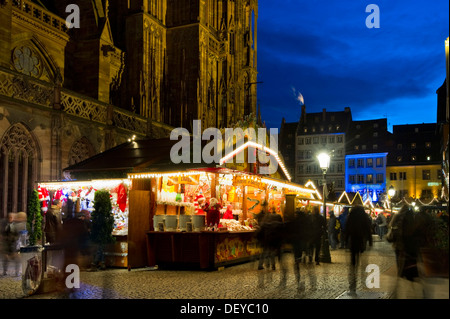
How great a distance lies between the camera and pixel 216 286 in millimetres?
11430

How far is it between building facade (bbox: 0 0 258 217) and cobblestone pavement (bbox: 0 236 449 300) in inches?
294

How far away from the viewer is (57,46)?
26656 mm

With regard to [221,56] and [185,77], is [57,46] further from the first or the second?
[221,56]

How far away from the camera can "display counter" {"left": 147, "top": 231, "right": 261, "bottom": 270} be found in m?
14.7

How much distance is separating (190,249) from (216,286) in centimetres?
353

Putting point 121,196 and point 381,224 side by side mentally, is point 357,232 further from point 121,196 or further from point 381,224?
point 381,224

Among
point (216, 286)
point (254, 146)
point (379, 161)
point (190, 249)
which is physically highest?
point (379, 161)

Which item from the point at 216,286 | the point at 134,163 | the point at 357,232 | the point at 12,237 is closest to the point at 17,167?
the point at 134,163

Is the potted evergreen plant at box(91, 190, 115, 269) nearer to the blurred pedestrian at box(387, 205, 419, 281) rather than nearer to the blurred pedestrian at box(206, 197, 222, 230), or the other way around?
the blurred pedestrian at box(206, 197, 222, 230)

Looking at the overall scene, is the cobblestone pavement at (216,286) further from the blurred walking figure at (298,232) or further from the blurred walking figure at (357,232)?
the blurred walking figure at (357,232)

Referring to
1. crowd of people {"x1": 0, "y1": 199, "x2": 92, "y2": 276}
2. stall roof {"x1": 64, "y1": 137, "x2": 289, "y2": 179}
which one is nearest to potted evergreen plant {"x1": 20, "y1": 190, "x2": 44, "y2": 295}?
crowd of people {"x1": 0, "y1": 199, "x2": 92, "y2": 276}

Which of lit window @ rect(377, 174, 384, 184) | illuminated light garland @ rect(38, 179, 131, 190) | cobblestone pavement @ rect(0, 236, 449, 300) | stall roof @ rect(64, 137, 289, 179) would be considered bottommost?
cobblestone pavement @ rect(0, 236, 449, 300)
